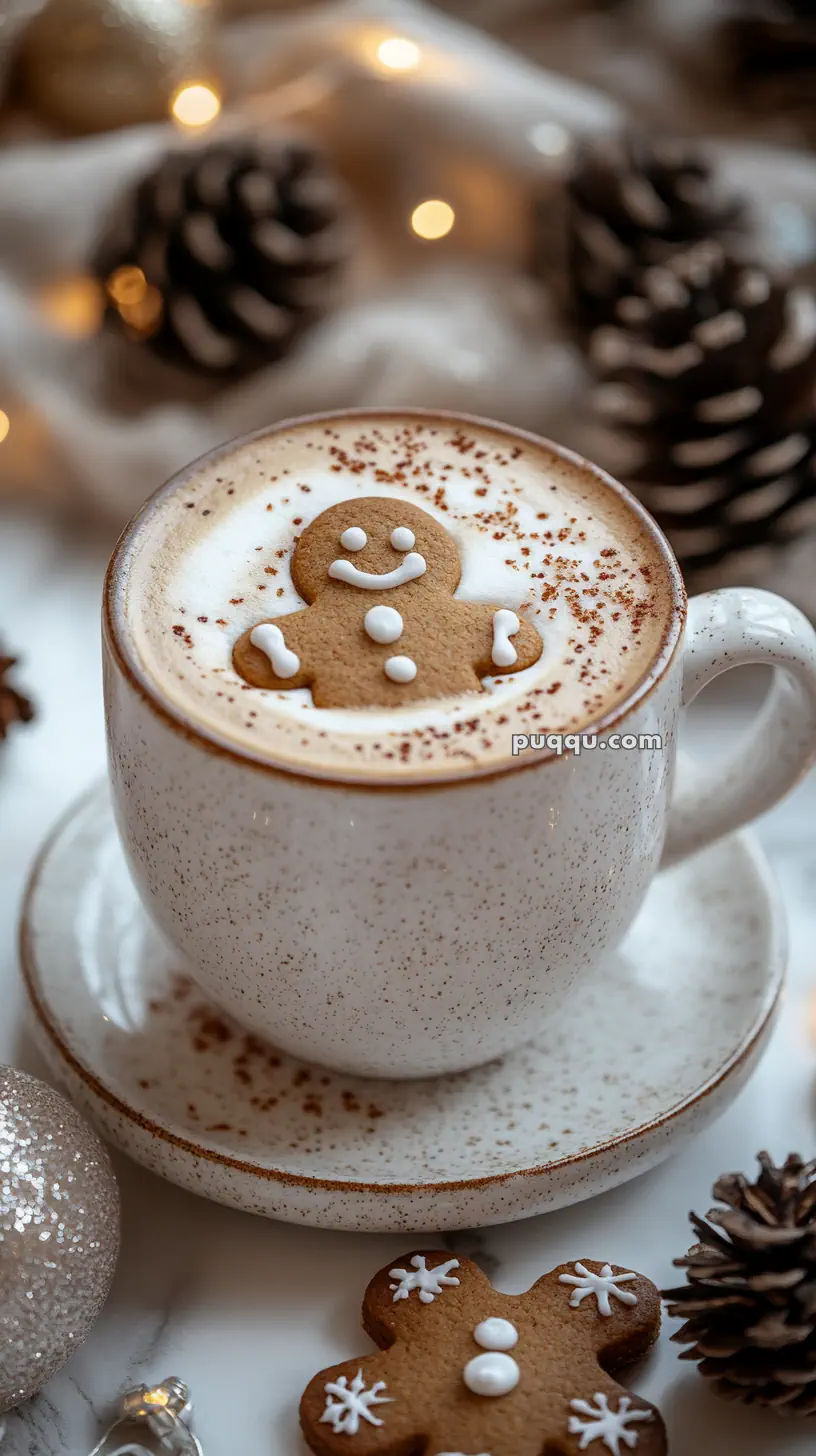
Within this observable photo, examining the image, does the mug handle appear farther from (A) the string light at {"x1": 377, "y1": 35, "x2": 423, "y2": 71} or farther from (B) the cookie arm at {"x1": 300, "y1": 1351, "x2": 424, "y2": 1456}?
(A) the string light at {"x1": 377, "y1": 35, "x2": 423, "y2": 71}

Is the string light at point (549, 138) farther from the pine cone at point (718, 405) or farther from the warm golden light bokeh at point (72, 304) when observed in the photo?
the warm golden light bokeh at point (72, 304)

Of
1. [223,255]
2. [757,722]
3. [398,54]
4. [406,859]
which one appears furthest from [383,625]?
[398,54]

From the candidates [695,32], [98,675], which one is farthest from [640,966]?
[695,32]

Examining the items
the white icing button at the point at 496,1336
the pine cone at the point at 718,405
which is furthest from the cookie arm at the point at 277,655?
the pine cone at the point at 718,405

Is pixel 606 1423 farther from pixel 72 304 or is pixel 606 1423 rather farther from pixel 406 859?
pixel 72 304

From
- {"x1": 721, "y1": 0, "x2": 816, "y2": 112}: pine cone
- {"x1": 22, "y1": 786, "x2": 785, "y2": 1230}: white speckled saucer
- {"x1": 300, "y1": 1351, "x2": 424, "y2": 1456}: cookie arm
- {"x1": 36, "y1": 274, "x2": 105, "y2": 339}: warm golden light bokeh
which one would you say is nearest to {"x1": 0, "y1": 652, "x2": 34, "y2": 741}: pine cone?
{"x1": 22, "y1": 786, "x2": 785, "y2": 1230}: white speckled saucer

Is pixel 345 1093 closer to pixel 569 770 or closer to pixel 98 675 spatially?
pixel 569 770
